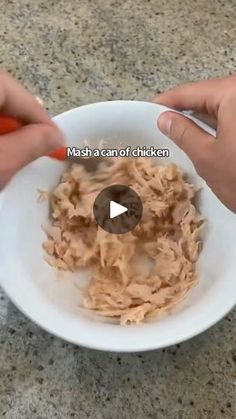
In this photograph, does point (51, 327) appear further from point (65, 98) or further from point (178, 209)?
point (65, 98)

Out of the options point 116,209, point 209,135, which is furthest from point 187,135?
point 116,209

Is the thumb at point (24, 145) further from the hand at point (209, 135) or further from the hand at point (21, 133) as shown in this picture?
the hand at point (209, 135)

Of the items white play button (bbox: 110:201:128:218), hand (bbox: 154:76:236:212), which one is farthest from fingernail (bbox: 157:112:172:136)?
white play button (bbox: 110:201:128:218)

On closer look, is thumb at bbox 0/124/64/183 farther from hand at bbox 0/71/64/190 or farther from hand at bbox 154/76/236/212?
hand at bbox 154/76/236/212

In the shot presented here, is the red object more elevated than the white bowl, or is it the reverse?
the red object

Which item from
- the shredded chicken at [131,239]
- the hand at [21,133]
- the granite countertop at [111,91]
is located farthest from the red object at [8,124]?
the granite countertop at [111,91]

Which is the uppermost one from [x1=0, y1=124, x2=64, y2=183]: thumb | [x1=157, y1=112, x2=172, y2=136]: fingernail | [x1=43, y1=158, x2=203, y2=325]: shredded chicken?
[x1=0, y1=124, x2=64, y2=183]: thumb
